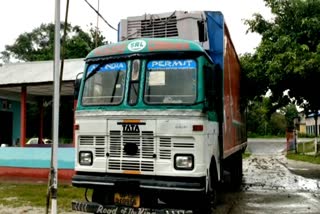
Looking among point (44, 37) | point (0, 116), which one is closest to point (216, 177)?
point (0, 116)

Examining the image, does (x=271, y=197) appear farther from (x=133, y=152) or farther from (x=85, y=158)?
(x=85, y=158)

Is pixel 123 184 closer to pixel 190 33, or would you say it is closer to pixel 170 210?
pixel 170 210

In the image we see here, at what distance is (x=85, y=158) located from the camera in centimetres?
698

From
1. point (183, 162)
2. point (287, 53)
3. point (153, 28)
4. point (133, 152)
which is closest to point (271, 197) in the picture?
point (287, 53)

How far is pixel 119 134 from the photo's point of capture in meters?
Result: 6.76

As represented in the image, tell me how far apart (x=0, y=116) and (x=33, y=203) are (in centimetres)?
960

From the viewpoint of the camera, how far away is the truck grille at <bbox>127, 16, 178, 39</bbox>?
8.24 metres

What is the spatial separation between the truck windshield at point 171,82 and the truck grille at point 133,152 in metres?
0.55

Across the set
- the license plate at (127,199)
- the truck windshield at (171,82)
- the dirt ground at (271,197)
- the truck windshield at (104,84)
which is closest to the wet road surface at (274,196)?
the dirt ground at (271,197)

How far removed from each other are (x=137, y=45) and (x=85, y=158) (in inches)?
75.3

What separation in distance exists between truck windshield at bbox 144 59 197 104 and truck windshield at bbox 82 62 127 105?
1.47ft

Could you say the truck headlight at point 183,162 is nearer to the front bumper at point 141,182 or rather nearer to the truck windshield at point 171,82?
the front bumper at point 141,182

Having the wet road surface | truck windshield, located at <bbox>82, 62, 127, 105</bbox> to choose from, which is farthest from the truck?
the wet road surface

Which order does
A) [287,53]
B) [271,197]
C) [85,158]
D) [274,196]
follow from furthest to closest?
[287,53], [274,196], [271,197], [85,158]
